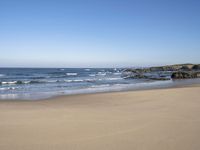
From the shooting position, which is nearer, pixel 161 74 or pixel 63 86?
pixel 63 86

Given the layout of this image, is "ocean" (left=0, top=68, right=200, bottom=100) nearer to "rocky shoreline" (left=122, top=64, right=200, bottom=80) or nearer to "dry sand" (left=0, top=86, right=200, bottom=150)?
"rocky shoreline" (left=122, top=64, right=200, bottom=80)

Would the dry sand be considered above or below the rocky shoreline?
above

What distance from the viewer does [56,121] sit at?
23.3 ft

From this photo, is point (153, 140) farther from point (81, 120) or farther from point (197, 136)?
point (81, 120)

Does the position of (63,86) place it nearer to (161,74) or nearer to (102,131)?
(102,131)

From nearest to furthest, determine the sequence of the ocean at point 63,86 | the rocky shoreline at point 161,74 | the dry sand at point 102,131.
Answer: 1. the dry sand at point 102,131
2. the ocean at point 63,86
3. the rocky shoreline at point 161,74

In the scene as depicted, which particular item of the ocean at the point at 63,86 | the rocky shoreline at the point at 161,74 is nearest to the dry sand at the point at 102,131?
the ocean at the point at 63,86

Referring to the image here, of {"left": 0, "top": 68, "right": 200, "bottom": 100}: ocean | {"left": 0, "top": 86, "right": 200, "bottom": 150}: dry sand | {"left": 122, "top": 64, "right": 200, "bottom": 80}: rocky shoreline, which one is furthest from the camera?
{"left": 122, "top": 64, "right": 200, "bottom": 80}: rocky shoreline

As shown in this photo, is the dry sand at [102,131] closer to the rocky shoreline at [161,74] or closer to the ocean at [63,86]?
the ocean at [63,86]

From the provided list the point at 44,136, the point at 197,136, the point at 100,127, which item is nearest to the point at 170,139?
the point at 197,136

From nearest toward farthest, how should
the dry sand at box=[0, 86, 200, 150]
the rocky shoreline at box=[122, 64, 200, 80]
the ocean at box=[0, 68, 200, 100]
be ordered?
the dry sand at box=[0, 86, 200, 150] < the ocean at box=[0, 68, 200, 100] < the rocky shoreline at box=[122, 64, 200, 80]

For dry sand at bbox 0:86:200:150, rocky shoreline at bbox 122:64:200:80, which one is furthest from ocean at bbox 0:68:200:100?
dry sand at bbox 0:86:200:150

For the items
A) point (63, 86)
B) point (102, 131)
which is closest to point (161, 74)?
point (63, 86)

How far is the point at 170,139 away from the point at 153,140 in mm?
404
